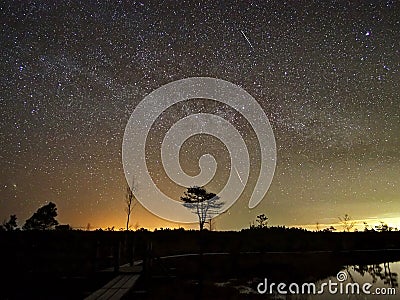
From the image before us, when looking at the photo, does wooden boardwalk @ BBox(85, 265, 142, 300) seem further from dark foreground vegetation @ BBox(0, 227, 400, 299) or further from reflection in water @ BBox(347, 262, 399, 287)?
reflection in water @ BBox(347, 262, 399, 287)

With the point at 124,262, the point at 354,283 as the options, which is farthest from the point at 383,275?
the point at 124,262

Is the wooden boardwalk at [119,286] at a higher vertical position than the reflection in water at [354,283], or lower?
higher

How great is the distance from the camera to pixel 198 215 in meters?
62.5

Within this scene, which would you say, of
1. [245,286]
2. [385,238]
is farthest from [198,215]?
[245,286]

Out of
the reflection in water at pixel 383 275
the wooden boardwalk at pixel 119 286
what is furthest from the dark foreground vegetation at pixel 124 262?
the reflection in water at pixel 383 275

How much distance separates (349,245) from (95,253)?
37.3 metres

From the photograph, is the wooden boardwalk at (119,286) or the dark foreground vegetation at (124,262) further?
the dark foreground vegetation at (124,262)

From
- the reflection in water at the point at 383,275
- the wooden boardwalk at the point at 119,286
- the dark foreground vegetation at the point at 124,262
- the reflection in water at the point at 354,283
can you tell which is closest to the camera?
the wooden boardwalk at the point at 119,286

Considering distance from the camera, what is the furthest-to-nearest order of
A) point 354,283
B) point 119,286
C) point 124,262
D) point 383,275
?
point 124,262, point 383,275, point 354,283, point 119,286

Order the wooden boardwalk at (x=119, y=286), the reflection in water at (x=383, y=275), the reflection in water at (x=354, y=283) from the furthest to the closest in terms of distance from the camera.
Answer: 1. the reflection in water at (x=383, y=275)
2. the reflection in water at (x=354, y=283)
3. the wooden boardwalk at (x=119, y=286)

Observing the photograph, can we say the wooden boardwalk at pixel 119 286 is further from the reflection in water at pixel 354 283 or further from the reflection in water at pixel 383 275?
the reflection in water at pixel 383 275

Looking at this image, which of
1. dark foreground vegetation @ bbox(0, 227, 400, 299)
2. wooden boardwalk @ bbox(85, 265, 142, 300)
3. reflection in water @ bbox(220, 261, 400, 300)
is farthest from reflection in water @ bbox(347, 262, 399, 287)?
wooden boardwalk @ bbox(85, 265, 142, 300)

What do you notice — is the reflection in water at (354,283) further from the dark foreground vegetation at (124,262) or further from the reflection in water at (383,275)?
the dark foreground vegetation at (124,262)

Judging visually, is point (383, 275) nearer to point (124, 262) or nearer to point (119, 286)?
point (124, 262)
